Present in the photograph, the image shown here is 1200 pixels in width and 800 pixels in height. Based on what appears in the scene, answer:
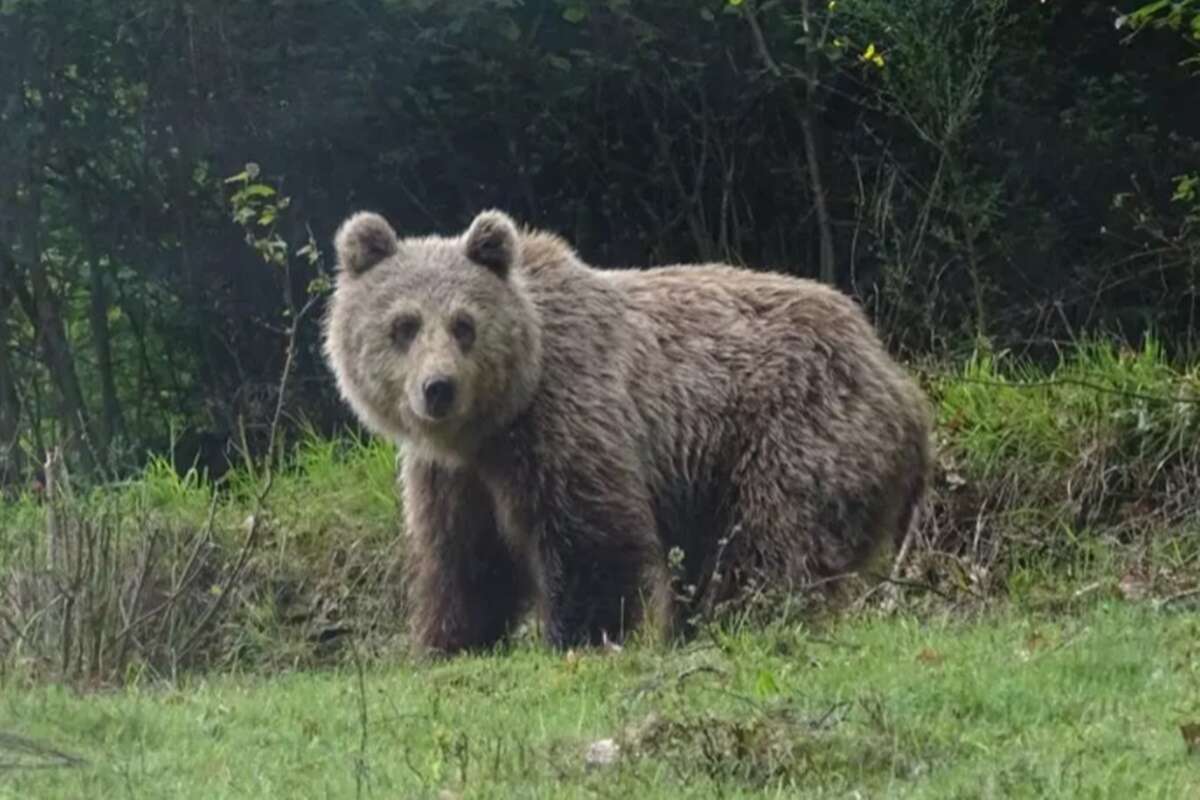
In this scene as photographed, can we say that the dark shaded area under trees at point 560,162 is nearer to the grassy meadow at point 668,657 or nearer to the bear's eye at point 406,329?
the grassy meadow at point 668,657

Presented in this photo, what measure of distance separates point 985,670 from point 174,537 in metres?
4.70

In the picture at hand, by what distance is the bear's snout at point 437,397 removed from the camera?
974 centimetres

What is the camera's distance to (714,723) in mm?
6383

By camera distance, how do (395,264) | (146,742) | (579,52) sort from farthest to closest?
(579,52)
(395,264)
(146,742)

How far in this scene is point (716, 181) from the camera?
15.1 metres

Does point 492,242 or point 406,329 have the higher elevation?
point 492,242

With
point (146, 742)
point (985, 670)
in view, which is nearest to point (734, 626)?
point (985, 670)

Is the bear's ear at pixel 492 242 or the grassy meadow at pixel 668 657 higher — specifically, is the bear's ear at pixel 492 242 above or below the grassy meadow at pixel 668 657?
above

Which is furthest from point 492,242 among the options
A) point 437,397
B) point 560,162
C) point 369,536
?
point 560,162

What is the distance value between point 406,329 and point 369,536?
2.54 metres

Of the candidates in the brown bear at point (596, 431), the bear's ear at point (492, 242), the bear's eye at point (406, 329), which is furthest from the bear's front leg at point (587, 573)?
the bear's ear at point (492, 242)

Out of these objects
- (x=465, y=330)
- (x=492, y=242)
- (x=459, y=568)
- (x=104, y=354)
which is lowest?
(x=104, y=354)

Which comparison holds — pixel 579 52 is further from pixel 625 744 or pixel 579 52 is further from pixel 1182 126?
pixel 625 744

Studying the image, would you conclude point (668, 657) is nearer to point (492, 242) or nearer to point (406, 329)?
point (406, 329)
